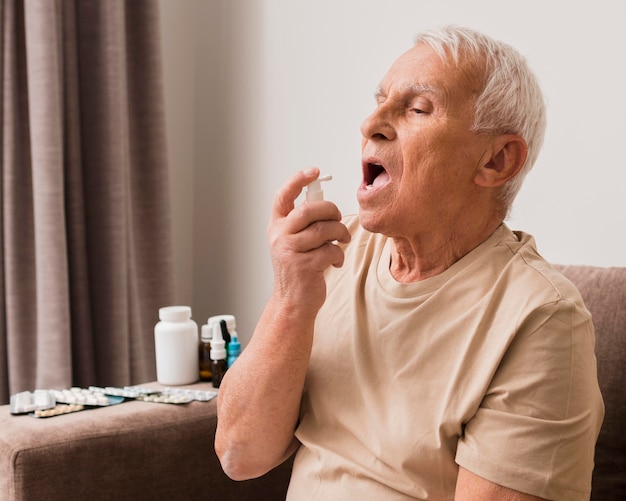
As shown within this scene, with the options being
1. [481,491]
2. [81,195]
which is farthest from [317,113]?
[481,491]

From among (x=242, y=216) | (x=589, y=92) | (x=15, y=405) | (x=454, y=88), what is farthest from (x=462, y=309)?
(x=242, y=216)

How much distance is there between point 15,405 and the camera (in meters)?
1.56

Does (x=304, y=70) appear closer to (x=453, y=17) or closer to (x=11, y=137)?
(x=453, y=17)

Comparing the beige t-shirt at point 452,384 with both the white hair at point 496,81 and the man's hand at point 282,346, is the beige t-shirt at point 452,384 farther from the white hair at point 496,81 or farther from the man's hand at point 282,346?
the white hair at point 496,81

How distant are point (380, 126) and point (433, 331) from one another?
0.32 meters

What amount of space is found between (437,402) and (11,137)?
1.68 metres

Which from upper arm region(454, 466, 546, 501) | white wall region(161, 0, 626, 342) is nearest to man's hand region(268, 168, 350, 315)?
upper arm region(454, 466, 546, 501)

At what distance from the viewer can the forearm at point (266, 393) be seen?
1.21 metres

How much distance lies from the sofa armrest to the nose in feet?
2.38

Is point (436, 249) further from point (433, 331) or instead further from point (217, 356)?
point (217, 356)

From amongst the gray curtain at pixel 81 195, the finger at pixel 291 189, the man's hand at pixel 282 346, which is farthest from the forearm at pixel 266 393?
the gray curtain at pixel 81 195

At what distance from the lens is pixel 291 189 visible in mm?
1208

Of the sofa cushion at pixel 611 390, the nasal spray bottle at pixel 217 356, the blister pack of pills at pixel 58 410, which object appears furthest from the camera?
the nasal spray bottle at pixel 217 356

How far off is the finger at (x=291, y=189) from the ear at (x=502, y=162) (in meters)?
0.25
